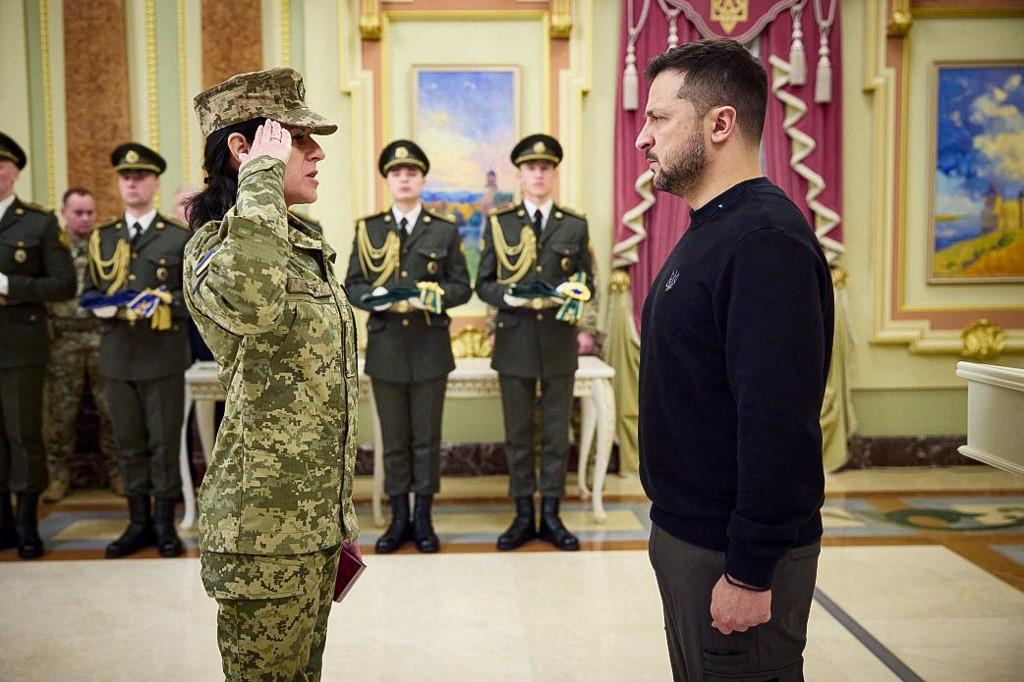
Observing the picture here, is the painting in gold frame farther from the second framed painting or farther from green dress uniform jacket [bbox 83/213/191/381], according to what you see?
green dress uniform jacket [bbox 83/213/191/381]

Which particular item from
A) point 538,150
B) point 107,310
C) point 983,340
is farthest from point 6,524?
point 983,340

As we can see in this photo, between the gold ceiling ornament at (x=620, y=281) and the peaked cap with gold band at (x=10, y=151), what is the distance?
3.20m

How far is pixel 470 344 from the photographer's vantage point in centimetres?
547

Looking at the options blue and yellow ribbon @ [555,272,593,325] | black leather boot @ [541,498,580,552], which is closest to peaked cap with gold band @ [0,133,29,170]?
blue and yellow ribbon @ [555,272,593,325]

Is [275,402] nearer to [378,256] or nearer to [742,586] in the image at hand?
[742,586]

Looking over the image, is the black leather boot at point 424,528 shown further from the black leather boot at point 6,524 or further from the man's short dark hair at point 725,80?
the man's short dark hair at point 725,80

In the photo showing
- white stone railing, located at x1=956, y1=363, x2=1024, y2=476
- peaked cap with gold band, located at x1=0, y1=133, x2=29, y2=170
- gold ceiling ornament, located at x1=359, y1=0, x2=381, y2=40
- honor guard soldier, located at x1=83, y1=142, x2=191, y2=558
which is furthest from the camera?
gold ceiling ornament, located at x1=359, y1=0, x2=381, y2=40

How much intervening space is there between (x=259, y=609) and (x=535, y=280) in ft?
8.87

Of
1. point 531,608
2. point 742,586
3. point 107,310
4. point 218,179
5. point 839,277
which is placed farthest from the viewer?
point 839,277

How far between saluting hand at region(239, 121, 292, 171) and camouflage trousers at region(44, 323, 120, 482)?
3.80 meters

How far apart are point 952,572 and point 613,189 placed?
2905mm

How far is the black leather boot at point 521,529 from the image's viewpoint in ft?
13.4

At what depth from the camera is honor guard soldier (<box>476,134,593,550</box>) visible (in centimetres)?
416

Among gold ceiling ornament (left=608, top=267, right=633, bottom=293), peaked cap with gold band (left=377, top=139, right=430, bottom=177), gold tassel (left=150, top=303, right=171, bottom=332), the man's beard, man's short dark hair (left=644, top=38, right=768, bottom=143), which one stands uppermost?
peaked cap with gold band (left=377, top=139, right=430, bottom=177)
